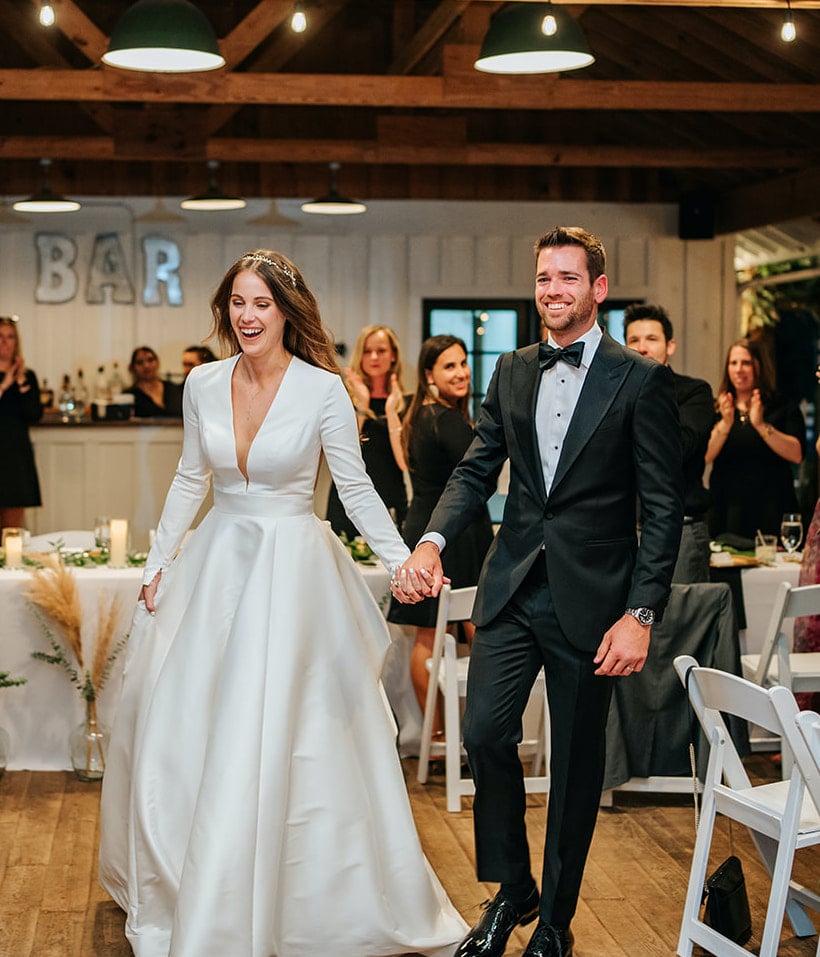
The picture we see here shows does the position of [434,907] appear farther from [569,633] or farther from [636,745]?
[636,745]

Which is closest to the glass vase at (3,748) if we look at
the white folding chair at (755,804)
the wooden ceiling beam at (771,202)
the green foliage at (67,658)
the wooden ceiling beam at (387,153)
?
the green foliage at (67,658)

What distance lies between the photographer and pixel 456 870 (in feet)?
13.8

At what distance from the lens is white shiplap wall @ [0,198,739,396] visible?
37.4ft

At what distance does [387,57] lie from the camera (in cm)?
1152

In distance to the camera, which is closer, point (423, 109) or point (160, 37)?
point (160, 37)

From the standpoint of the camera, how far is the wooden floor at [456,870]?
3.63m

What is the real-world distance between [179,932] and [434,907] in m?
0.65

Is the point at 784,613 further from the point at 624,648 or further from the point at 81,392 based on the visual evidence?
the point at 81,392

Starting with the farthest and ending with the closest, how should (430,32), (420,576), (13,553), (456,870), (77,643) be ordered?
(430,32) → (13,553) → (77,643) → (456,870) → (420,576)

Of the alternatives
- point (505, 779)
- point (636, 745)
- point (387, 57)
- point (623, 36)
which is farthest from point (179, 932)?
point (387, 57)

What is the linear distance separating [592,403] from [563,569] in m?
0.40

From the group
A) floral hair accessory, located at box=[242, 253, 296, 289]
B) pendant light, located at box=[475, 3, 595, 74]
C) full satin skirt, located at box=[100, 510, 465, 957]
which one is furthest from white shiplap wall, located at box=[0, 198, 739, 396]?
full satin skirt, located at box=[100, 510, 465, 957]

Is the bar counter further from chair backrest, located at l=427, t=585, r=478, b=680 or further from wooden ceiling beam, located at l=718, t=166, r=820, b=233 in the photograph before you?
chair backrest, located at l=427, t=585, r=478, b=680

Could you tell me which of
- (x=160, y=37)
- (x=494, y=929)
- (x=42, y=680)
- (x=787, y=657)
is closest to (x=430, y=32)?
(x=160, y=37)
